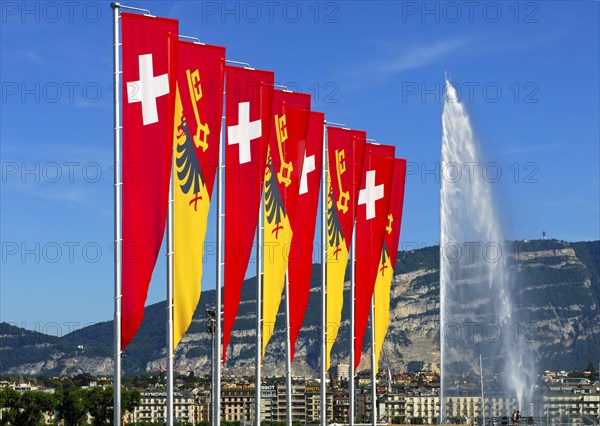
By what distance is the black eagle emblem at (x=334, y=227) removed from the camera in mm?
51062

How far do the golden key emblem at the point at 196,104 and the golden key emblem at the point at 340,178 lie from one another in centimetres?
1469

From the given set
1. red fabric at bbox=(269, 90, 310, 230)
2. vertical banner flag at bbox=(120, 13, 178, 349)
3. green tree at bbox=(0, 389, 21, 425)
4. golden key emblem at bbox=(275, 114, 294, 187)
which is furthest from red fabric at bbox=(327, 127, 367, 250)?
green tree at bbox=(0, 389, 21, 425)

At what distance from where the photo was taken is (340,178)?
2013 inches

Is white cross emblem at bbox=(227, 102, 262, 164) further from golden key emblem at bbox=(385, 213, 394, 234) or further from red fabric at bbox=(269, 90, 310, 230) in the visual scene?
golden key emblem at bbox=(385, 213, 394, 234)

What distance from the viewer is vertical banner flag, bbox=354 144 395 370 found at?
52.9 metres

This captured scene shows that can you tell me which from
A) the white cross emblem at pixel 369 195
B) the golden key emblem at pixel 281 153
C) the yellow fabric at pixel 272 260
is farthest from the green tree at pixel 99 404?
the golden key emblem at pixel 281 153

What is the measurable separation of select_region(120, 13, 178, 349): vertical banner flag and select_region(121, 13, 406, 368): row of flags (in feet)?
0.09

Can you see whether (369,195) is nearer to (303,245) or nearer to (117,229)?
(303,245)

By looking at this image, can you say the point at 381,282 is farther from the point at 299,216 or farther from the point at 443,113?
the point at 443,113

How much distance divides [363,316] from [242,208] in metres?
13.3

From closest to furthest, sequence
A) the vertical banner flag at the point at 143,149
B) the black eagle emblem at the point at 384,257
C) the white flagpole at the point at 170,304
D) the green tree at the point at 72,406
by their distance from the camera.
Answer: the vertical banner flag at the point at 143,149
the white flagpole at the point at 170,304
the black eagle emblem at the point at 384,257
the green tree at the point at 72,406

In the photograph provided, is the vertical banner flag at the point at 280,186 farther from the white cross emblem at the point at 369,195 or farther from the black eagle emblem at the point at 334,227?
the white cross emblem at the point at 369,195

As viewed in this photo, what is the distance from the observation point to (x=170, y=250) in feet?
120

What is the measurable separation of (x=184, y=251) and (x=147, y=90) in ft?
17.6
